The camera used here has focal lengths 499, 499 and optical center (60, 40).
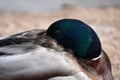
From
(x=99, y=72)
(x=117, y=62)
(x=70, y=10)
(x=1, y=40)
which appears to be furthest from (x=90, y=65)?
(x=70, y=10)

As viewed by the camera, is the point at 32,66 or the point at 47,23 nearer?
the point at 32,66

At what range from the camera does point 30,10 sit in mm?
8477

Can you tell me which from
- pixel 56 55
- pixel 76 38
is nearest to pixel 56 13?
pixel 76 38

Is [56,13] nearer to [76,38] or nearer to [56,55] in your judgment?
[76,38]

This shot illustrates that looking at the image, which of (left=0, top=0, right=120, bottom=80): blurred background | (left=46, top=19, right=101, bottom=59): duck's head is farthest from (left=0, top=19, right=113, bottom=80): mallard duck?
(left=0, top=0, right=120, bottom=80): blurred background

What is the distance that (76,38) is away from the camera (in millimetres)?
4277

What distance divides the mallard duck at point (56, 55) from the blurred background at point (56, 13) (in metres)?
2.87

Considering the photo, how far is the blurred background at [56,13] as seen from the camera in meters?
7.59

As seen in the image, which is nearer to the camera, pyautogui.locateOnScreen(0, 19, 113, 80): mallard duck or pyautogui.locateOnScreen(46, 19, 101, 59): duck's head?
pyautogui.locateOnScreen(0, 19, 113, 80): mallard duck

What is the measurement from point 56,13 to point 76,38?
13.7ft

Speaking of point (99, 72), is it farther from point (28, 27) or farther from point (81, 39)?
point (28, 27)

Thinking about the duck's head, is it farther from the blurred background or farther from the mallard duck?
the blurred background

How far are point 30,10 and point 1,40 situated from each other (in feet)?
14.0

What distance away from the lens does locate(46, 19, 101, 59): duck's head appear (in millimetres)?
4230
